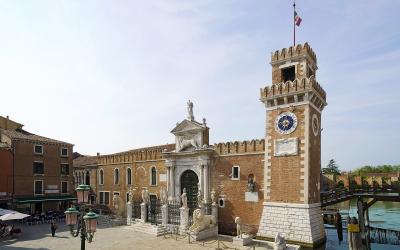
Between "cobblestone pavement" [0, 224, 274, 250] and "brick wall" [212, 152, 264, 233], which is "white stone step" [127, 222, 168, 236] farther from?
"brick wall" [212, 152, 264, 233]

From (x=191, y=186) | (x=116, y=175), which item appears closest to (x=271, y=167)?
(x=191, y=186)

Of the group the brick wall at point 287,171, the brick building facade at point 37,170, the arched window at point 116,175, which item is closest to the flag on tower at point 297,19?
the brick wall at point 287,171

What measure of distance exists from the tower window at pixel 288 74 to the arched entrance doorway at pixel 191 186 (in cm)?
1147

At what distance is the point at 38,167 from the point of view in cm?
3725

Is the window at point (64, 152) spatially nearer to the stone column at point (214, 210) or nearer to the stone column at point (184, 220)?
the stone column at point (184, 220)

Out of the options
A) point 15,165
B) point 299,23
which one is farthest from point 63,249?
point 299,23

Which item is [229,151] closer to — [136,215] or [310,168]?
[310,168]

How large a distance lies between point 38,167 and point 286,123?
2889 centimetres

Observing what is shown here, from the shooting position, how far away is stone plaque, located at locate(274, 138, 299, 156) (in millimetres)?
22031

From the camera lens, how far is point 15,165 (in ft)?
115

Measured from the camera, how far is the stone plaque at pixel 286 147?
2203 cm

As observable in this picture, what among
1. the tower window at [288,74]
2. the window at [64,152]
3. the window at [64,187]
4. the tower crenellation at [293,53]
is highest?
the tower crenellation at [293,53]

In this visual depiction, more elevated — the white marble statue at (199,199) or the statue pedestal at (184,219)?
the white marble statue at (199,199)

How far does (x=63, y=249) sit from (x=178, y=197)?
1140 centimetres
